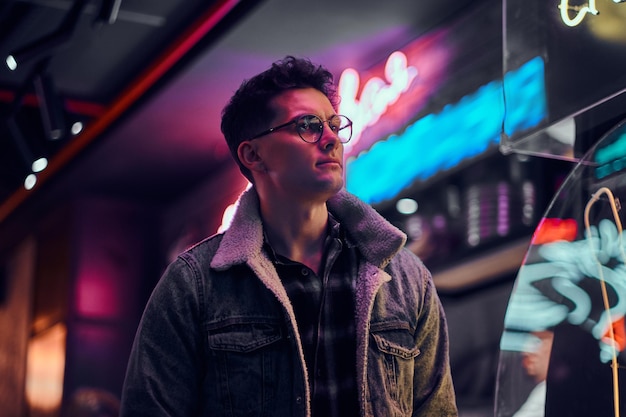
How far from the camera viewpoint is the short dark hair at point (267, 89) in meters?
1.87

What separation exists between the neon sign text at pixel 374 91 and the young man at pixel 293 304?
223 centimetres

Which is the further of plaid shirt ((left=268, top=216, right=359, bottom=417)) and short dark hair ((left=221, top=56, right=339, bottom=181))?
short dark hair ((left=221, top=56, right=339, bottom=181))

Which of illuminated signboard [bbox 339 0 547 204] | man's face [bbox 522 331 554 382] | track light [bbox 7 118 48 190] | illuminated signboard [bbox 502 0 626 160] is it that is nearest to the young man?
man's face [bbox 522 331 554 382]

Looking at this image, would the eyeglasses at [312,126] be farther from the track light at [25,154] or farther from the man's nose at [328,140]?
the track light at [25,154]

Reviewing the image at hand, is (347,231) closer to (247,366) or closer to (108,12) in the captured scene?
(247,366)

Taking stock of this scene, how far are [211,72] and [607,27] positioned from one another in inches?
106

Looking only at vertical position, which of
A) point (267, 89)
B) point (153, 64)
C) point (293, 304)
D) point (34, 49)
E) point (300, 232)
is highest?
point (153, 64)

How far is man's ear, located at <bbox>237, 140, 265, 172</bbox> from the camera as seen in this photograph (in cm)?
190

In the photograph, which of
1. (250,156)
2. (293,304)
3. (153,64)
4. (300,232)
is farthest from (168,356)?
(153,64)

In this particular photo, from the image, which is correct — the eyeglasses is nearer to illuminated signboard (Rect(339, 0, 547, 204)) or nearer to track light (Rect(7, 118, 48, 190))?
illuminated signboard (Rect(339, 0, 547, 204))

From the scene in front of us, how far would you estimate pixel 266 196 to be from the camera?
187cm

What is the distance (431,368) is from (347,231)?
300mm

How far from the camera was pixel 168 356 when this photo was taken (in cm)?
167

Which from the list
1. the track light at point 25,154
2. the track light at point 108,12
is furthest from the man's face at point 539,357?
the track light at point 25,154
